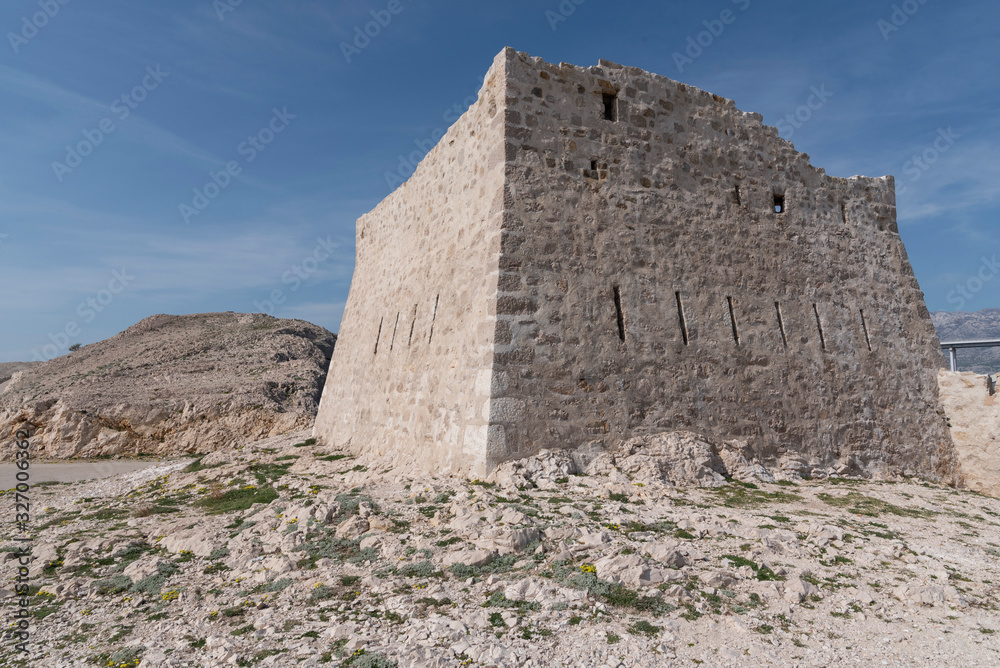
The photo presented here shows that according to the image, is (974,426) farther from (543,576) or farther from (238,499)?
(238,499)

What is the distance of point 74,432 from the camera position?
63.0 feet

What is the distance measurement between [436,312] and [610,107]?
451cm

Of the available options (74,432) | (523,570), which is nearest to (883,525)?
(523,570)

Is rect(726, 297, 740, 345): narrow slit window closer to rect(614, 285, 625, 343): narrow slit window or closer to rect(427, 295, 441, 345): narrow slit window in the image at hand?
rect(614, 285, 625, 343): narrow slit window

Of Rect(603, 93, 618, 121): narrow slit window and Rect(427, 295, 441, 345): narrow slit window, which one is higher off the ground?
Rect(603, 93, 618, 121): narrow slit window

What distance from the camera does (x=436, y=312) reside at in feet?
32.0

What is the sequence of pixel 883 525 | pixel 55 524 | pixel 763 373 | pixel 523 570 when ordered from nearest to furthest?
pixel 523 570 → pixel 883 525 → pixel 55 524 → pixel 763 373

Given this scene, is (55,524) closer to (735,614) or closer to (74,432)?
(735,614)

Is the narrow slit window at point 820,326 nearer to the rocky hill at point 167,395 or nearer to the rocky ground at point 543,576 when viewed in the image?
the rocky ground at point 543,576

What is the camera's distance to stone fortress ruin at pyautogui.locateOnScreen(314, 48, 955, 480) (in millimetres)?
8055

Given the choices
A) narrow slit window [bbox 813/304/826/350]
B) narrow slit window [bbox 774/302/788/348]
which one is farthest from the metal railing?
narrow slit window [bbox 774/302/788/348]

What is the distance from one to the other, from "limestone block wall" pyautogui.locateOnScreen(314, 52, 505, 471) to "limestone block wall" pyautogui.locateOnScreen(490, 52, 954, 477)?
0.37m

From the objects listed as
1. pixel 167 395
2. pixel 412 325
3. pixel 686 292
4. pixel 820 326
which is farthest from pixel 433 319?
pixel 167 395

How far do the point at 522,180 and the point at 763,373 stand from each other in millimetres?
5147
